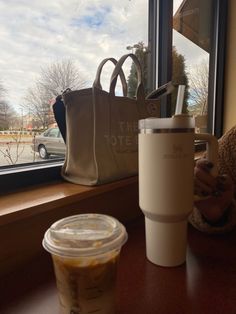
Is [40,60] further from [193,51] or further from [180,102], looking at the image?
[193,51]

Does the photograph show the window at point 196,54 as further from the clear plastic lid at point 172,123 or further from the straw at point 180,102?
the clear plastic lid at point 172,123

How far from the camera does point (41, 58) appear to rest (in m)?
0.80

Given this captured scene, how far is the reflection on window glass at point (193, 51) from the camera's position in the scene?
1507mm

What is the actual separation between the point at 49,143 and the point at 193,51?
4.37ft

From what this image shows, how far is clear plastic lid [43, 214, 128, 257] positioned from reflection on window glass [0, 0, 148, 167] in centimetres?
44

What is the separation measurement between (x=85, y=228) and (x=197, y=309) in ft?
0.76

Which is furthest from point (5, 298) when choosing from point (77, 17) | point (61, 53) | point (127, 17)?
point (127, 17)

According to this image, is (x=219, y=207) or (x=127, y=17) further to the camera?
(x=127, y=17)

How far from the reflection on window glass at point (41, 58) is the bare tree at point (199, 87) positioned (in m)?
0.87

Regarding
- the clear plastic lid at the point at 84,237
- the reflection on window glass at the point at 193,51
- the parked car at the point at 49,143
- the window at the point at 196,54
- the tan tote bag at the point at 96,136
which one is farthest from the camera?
the reflection on window glass at the point at 193,51

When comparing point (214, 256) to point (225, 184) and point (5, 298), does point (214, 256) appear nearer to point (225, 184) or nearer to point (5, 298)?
point (225, 184)

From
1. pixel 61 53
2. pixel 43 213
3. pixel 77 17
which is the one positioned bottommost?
pixel 43 213

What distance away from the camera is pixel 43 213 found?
0.60m

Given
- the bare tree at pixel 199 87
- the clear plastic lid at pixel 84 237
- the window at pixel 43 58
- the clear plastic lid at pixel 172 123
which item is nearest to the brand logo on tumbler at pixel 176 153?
the clear plastic lid at pixel 172 123
